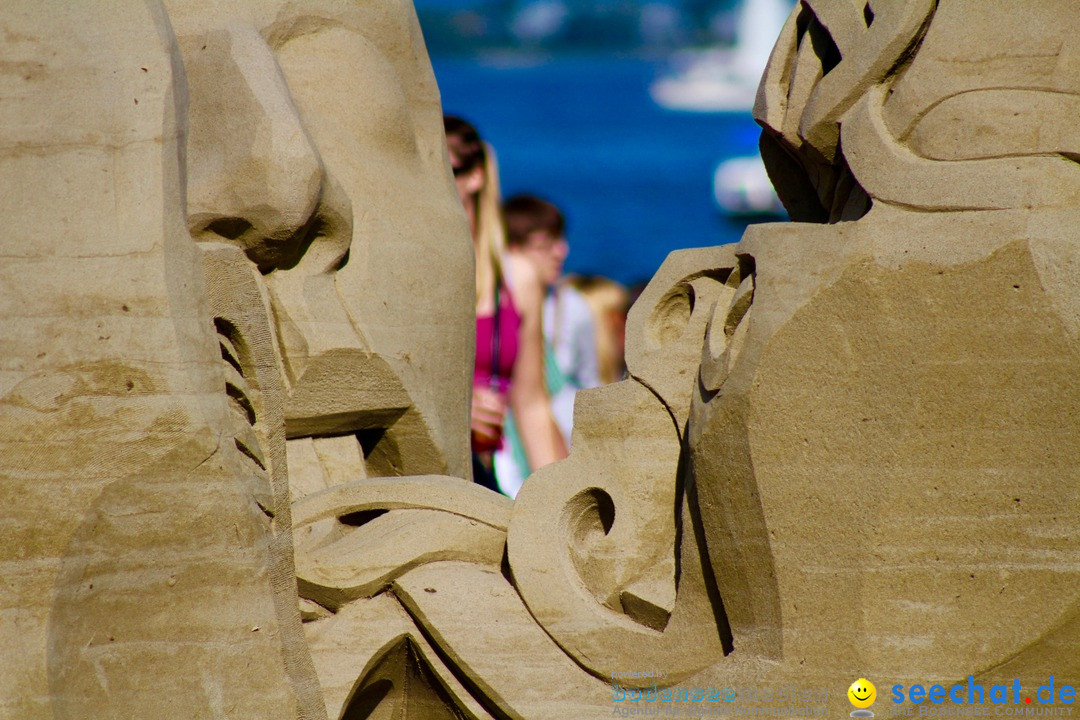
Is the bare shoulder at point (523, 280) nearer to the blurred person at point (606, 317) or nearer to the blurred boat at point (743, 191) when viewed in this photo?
the blurred person at point (606, 317)

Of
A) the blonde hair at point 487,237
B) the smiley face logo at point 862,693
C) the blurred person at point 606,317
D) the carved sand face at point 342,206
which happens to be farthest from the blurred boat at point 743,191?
the smiley face logo at point 862,693

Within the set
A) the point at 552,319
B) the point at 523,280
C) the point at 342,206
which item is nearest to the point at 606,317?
the point at 552,319

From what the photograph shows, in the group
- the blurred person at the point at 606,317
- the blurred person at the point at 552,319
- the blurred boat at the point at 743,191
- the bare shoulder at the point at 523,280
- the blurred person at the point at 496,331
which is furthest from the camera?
the blurred boat at the point at 743,191

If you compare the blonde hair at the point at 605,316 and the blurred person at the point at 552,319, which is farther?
the blonde hair at the point at 605,316

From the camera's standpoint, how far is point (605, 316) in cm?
655

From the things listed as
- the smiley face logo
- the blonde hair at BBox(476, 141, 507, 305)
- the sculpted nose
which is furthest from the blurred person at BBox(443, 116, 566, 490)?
the smiley face logo

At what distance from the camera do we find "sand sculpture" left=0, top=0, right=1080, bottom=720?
90.1 inches

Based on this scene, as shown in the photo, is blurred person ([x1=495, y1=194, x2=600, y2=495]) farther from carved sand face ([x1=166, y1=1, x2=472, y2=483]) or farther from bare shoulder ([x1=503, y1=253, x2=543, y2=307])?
carved sand face ([x1=166, y1=1, x2=472, y2=483])

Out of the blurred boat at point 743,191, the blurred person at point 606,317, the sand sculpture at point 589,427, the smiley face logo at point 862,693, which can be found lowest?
the blurred boat at point 743,191

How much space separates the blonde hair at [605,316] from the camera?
649cm

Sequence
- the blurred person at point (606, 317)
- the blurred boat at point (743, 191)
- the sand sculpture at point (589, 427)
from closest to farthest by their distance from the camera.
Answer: the sand sculpture at point (589, 427) → the blurred person at point (606, 317) → the blurred boat at point (743, 191)

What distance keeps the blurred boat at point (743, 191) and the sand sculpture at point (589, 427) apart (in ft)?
23.3

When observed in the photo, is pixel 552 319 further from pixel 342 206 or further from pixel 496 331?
pixel 342 206

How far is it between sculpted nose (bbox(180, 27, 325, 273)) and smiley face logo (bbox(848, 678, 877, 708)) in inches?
56.5
